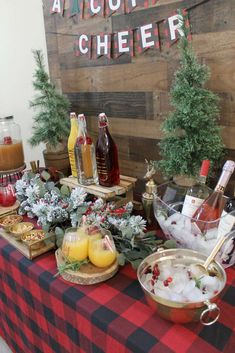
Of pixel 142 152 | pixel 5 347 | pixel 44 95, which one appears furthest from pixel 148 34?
pixel 5 347

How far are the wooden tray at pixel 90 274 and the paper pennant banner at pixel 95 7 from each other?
106 cm

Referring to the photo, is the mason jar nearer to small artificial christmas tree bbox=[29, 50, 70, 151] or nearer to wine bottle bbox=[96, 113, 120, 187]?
small artificial christmas tree bbox=[29, 50, 70, 151]

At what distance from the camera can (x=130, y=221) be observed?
0.99m

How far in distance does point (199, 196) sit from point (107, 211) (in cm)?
31

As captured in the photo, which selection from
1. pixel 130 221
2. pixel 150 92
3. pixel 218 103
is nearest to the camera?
pixel 130 221

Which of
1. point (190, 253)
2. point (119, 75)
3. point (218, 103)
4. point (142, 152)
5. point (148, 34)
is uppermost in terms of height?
point (148, 34)

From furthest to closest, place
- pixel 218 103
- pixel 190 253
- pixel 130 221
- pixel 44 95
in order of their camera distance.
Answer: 1. pixel 44 95
2. pixel 218 103
3. pixel 130 221
4. pixel 190 253

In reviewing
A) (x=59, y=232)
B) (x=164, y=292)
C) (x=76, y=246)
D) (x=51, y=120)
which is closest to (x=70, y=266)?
(x=76, y=246)

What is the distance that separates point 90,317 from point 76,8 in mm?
1302

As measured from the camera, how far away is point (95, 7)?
1.33 metres

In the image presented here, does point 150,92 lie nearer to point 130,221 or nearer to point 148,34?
point 148,34

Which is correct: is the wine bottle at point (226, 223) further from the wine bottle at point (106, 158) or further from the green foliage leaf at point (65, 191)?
the green foliage leaf at point (65, 191)

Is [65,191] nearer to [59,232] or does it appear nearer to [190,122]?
[59,232]

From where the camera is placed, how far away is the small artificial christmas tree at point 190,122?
995 mm
